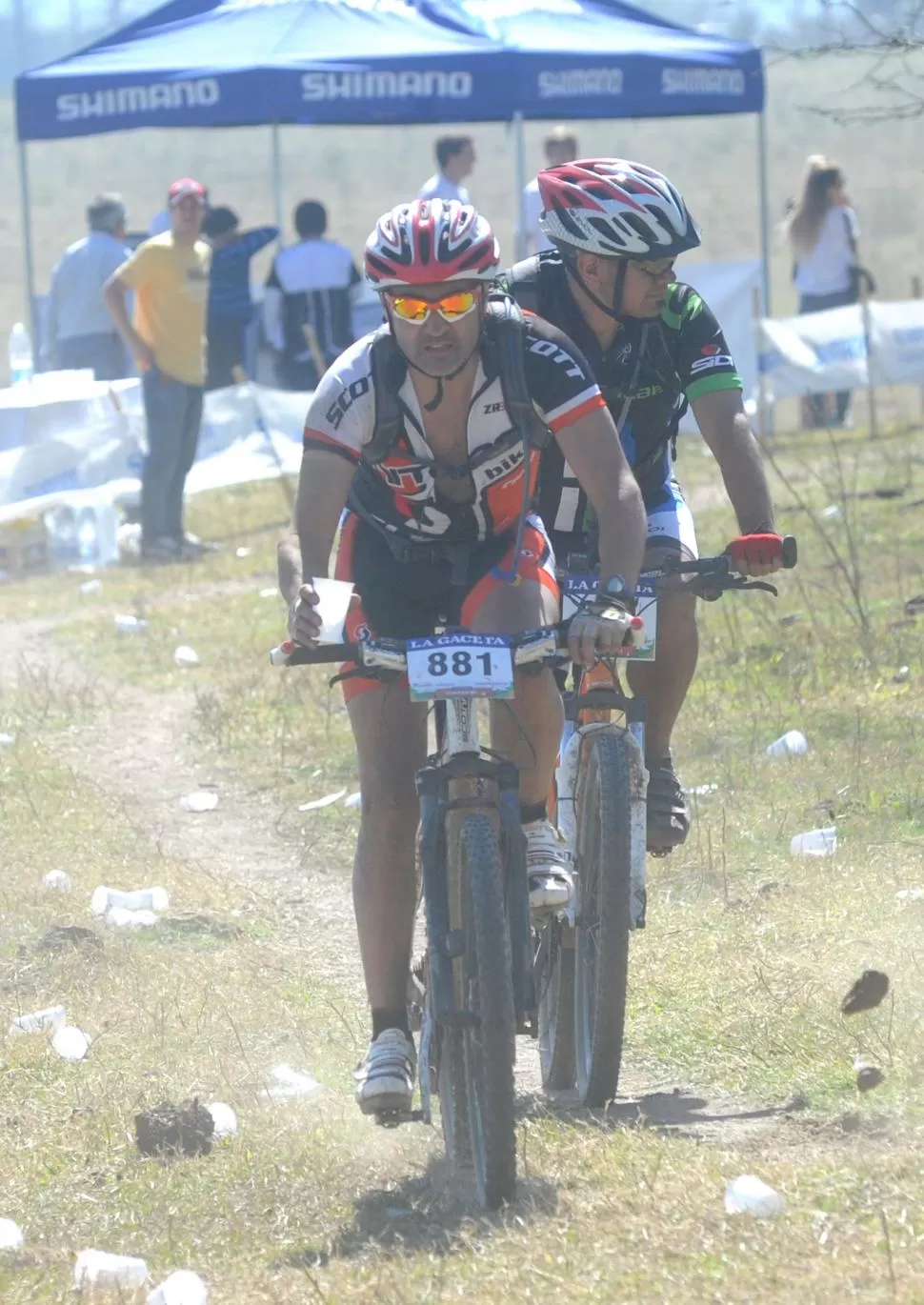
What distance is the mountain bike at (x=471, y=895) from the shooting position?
409 centimetres

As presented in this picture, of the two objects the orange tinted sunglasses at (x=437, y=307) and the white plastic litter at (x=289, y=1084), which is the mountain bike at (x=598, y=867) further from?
the orange tinted sunglasses at (x=437, y=307)

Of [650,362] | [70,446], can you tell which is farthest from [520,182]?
[650,362]

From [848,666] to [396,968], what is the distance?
15.8 ft

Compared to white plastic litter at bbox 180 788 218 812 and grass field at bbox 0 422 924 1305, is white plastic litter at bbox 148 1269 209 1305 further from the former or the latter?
white plastic litter at bbox 180 788 218 812

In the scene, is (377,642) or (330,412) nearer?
(377,642)

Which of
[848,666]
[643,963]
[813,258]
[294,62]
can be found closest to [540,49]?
[294,62]

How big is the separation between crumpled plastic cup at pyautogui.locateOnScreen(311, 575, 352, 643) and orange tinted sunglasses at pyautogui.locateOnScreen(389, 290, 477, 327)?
24.5 inches

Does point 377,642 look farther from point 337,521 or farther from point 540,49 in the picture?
point 540,49

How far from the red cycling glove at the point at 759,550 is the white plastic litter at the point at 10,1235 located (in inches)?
82.6

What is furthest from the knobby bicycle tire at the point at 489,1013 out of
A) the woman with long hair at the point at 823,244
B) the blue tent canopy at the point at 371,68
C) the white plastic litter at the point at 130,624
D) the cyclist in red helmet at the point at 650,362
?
the woman with long hair at the point at 823,244

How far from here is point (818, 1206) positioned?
3969mm

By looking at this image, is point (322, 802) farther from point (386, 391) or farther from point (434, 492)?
point (386, 391)

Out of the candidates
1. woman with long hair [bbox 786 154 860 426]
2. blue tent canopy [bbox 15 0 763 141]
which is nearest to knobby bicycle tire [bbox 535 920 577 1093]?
blue tent canopy [bbox 15 0 763 141]

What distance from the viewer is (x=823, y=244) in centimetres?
1816
